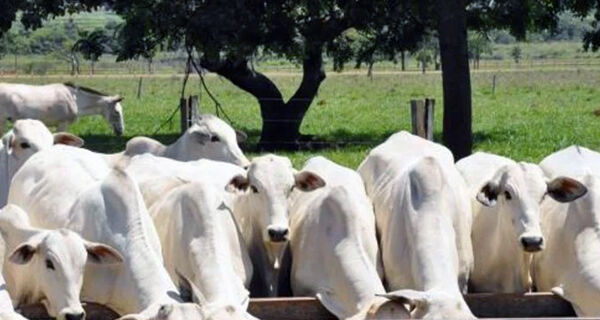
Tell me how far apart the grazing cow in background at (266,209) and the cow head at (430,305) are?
66.3 inches

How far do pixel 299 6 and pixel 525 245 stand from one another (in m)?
14.9

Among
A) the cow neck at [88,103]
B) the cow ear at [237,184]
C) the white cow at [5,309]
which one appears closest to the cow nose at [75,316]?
the white cow at [5,309]

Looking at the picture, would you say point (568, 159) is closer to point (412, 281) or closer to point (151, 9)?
point (412, 281)

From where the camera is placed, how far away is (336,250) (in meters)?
9.87

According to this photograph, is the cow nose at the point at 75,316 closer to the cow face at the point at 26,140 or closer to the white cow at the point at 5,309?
the white cow at the point at 5,309

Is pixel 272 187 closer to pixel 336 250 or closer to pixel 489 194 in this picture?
pixel 336 250

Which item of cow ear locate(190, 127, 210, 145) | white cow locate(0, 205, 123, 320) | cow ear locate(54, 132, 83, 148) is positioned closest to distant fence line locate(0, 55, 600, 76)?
cow ear locate(190, 127, 210, 145)

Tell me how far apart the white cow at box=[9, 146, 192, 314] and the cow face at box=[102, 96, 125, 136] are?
16650 millimetres

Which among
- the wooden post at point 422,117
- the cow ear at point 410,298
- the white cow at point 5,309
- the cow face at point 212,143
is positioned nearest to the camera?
the white cow at point 5,309

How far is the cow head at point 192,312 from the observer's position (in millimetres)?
7766

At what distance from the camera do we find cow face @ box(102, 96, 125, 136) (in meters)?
28.0

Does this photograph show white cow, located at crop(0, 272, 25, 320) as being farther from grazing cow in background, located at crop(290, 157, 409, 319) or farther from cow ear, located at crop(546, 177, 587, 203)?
cow ear, located at crop(546, 177, 587, 203)

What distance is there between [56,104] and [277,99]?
4.30 m

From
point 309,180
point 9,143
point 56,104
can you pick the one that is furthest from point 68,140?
point 56,104
